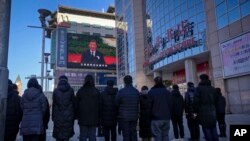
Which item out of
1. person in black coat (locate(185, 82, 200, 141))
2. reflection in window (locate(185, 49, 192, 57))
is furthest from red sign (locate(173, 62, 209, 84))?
person in black coat (locate(185, 82, 200, 141))

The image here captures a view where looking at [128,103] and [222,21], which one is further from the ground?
[222,21]

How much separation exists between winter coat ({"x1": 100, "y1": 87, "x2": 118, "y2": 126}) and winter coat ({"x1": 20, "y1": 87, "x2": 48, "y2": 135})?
204 cm

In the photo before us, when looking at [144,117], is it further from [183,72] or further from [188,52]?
[183,72]

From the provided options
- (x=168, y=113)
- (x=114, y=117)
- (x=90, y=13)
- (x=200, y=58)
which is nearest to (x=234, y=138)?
(x=168, y=113)

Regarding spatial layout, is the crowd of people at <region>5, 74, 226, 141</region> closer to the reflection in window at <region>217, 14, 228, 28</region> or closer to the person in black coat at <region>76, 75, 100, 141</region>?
the person in black coat at <region>76, 75, 100, 141</region>

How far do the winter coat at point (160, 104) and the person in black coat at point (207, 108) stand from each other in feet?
2.46

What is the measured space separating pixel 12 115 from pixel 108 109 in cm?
239

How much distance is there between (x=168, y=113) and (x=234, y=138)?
3.88 metres

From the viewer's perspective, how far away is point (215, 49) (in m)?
22.5

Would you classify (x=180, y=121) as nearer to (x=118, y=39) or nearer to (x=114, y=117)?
(x=114, y=117)

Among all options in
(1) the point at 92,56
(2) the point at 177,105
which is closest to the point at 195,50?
(2) the point at 177,105

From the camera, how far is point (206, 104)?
6.43 m

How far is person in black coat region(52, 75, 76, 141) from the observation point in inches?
235

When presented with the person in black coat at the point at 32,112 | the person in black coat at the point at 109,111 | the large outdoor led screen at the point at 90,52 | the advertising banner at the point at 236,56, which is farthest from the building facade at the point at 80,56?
the person in black coat at the point at 32,112
